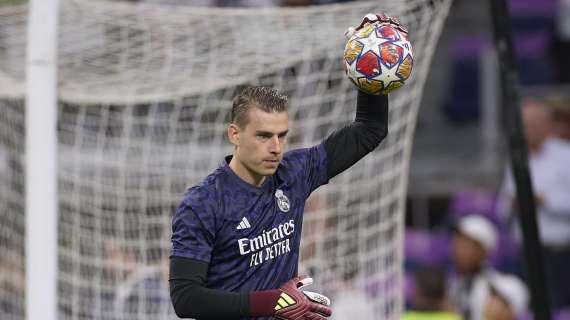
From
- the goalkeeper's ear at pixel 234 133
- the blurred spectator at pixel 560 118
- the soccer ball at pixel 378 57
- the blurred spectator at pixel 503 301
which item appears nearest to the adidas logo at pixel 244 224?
the goalkeeper's ear at pixel 234 133

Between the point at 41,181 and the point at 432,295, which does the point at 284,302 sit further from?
the point at 432,295

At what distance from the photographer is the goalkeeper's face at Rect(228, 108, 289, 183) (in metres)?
4.09

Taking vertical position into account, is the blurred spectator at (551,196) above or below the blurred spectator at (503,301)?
above

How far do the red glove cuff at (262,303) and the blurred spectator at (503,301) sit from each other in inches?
156

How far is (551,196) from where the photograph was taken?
28.9 ft

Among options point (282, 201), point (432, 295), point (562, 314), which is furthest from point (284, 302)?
point (562, 314)

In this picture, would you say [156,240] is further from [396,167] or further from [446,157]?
[446,157]

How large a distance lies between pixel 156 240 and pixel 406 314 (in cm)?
254

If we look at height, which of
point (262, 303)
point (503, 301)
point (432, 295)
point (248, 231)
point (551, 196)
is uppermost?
point (248, 231)

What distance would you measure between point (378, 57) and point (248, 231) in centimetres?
84

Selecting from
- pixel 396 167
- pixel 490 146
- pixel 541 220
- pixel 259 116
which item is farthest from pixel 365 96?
pixel 490 146

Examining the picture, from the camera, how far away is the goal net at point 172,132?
21.1 feet

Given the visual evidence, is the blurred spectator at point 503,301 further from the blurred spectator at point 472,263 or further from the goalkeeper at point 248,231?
the goalkeeper at point 248,231

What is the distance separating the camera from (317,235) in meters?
6.59
